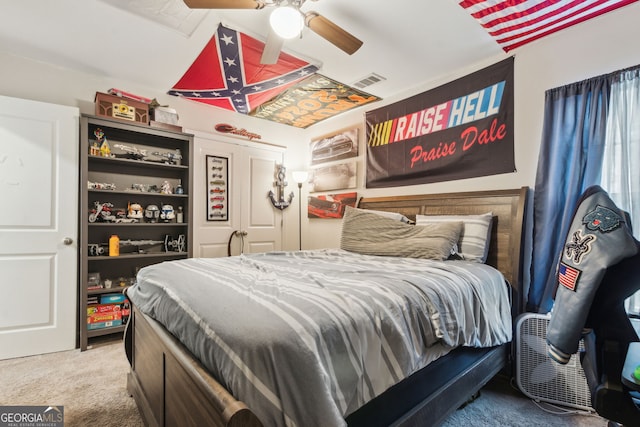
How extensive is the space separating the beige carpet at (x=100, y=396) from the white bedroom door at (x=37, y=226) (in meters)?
0.23

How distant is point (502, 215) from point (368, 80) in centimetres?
176

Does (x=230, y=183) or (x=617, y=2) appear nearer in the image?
(x=617, y=2)

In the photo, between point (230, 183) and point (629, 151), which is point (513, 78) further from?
point (230, 183)

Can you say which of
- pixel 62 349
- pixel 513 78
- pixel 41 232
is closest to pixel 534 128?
pixel 513 78

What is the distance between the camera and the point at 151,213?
3002mm

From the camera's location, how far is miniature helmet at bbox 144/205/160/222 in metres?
2.99

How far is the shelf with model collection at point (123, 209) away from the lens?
2.61 meters

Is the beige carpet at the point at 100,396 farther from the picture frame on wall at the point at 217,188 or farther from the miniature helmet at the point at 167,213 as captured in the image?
the picture frame on wall at the point at 217,188

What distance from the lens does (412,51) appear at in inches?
95.8

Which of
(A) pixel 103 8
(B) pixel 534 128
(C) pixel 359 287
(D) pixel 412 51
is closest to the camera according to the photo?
(C) pixel 359 287

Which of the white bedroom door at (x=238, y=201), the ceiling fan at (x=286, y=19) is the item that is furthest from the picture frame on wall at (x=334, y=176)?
the ceiling fan at (x=286, y=19)

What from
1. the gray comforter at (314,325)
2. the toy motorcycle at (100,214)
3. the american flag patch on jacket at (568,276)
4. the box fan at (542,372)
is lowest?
the box fan at (542,372)

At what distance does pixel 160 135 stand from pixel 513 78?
10.6 ft

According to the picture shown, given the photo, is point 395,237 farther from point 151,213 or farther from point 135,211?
point 135,211
